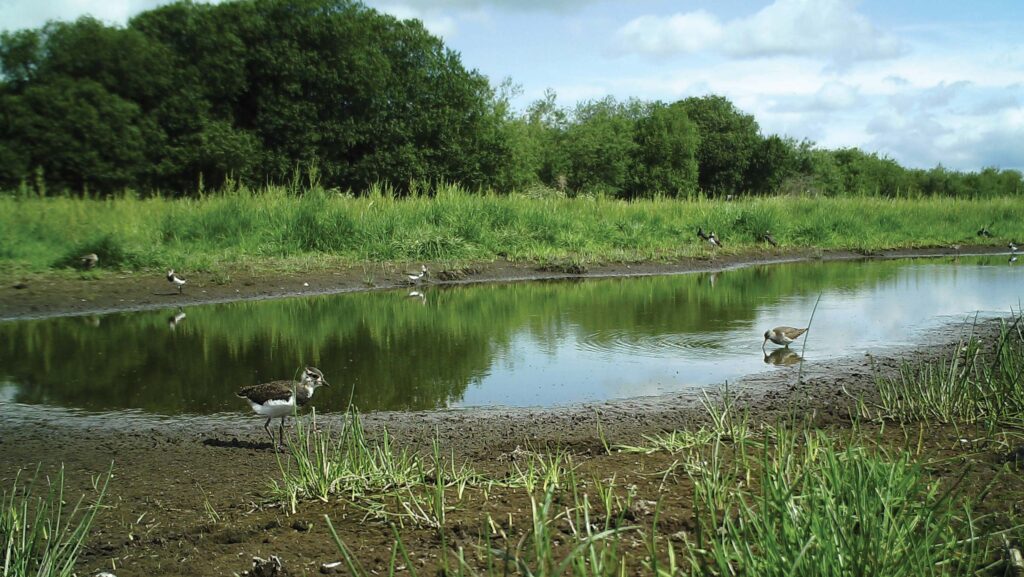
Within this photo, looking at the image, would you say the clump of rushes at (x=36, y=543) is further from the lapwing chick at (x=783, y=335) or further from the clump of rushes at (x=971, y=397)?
the lapwing chick at (x=783, y=335)

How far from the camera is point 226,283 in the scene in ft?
48.7

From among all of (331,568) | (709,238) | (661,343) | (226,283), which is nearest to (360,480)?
(331,568)

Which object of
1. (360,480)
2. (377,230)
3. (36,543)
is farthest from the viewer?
(377,230)

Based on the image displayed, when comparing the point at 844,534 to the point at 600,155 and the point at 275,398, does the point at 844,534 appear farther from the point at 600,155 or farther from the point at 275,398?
the point at 600,155

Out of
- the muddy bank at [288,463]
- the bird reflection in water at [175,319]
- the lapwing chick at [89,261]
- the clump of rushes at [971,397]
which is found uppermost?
the lapwing chick at [89,261]

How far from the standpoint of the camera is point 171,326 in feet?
37.7

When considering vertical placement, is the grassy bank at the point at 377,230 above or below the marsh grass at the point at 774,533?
above

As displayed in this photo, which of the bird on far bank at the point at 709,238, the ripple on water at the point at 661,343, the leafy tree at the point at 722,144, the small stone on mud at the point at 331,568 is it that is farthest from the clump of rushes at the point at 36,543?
the leafy tree at the point at 722,144

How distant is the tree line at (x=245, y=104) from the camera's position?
29453 millimetres

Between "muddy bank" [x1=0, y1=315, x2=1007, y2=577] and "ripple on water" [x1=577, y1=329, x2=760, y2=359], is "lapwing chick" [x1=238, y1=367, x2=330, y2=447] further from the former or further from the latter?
"ripple on water" [x1=577, y1=329, x2=760, y2=359]

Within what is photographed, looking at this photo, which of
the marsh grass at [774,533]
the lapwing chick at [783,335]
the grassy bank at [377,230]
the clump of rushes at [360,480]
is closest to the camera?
the marsh grass at [774,533]

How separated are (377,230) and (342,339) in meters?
8.52

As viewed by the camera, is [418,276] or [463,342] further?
[418,276]

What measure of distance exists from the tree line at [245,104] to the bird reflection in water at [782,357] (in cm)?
2357
